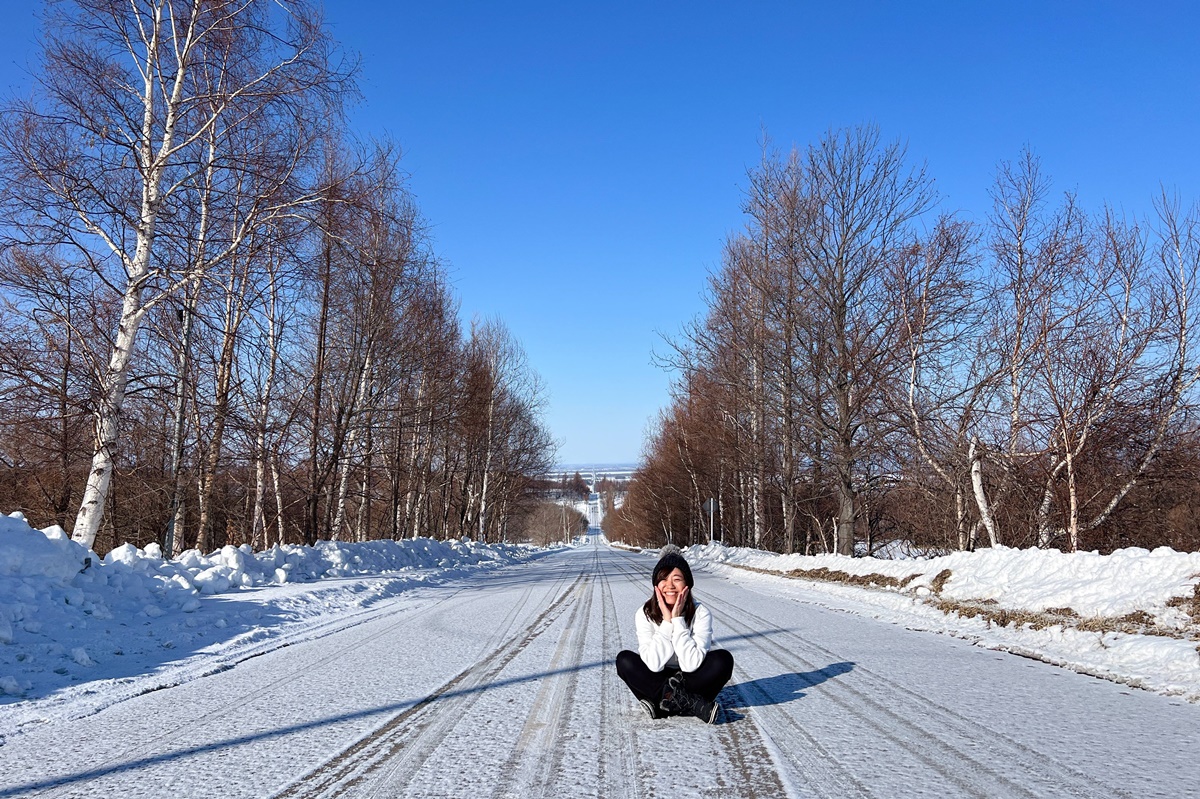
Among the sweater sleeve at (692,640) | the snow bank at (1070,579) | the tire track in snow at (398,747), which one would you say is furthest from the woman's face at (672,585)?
the snow bank at (1070,579)

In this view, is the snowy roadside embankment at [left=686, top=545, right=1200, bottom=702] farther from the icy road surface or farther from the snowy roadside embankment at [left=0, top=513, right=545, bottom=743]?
the snowy roadside embankment at [left=0, top=513, right=545, bottom=743]

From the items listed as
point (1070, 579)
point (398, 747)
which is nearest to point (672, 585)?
point (398, 747)

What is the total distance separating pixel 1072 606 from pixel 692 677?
6212 millimetres

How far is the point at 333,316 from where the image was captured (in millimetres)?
20281

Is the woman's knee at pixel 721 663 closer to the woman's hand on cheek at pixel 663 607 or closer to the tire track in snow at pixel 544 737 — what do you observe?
the woman's hand on cheek at pixel 663 607

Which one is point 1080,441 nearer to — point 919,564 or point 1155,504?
point 919,564

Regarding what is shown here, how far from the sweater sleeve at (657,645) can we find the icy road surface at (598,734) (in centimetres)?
37

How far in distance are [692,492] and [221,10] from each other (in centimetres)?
3810

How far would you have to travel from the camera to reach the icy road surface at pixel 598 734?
132 inches

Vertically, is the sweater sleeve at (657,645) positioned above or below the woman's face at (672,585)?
below

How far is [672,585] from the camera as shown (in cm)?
458

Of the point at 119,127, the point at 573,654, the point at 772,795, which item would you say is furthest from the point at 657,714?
the point at 119,127

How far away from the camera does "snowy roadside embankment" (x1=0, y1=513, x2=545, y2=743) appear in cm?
543

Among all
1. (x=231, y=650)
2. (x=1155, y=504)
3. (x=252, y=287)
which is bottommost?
(x=231, y=650)
